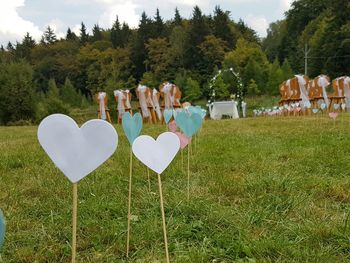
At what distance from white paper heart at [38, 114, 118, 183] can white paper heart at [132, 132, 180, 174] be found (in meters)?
0.25

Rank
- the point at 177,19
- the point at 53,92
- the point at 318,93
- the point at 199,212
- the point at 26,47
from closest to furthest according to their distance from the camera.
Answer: the point at 199,212
the point at 318,93
the point at 53,92
the point at 177,19
the point at 26,47

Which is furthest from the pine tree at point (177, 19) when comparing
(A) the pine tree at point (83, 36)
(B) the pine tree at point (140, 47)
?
(A) the pine tree at point (83, 36)

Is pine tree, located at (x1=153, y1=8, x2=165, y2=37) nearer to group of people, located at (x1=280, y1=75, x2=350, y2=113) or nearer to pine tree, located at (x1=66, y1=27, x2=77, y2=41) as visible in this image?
pine tree, located at (x1=66, y1=27, x2=77, y2=41)

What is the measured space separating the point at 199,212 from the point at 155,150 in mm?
707

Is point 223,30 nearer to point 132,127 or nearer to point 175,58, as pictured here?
point 175,58

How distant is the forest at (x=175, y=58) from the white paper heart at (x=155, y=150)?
19.2m

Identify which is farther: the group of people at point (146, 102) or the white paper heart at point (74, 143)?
the group of people at point (146, 102)

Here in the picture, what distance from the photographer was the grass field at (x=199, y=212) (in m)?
1.75

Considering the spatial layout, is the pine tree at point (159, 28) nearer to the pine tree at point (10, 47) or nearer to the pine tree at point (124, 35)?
the pine tree at point (124, 35)

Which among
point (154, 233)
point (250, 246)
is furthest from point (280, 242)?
point (154, 233)

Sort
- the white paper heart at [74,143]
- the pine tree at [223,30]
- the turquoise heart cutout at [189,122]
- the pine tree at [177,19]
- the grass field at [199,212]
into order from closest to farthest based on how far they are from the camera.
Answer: the white paper heart at [74,143]
the grass field at [199,212]
the turquoise heart cutout at [189,122]
the pine tree at [223,30]
the pine tree at [177,19]

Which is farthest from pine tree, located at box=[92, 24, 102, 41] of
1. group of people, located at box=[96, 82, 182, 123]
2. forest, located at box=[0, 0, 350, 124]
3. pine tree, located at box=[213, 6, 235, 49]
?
group of people, located at box=[96, 82, 182, 123]

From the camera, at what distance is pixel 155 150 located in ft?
5.24

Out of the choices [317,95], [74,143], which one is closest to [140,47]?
[317,95]
